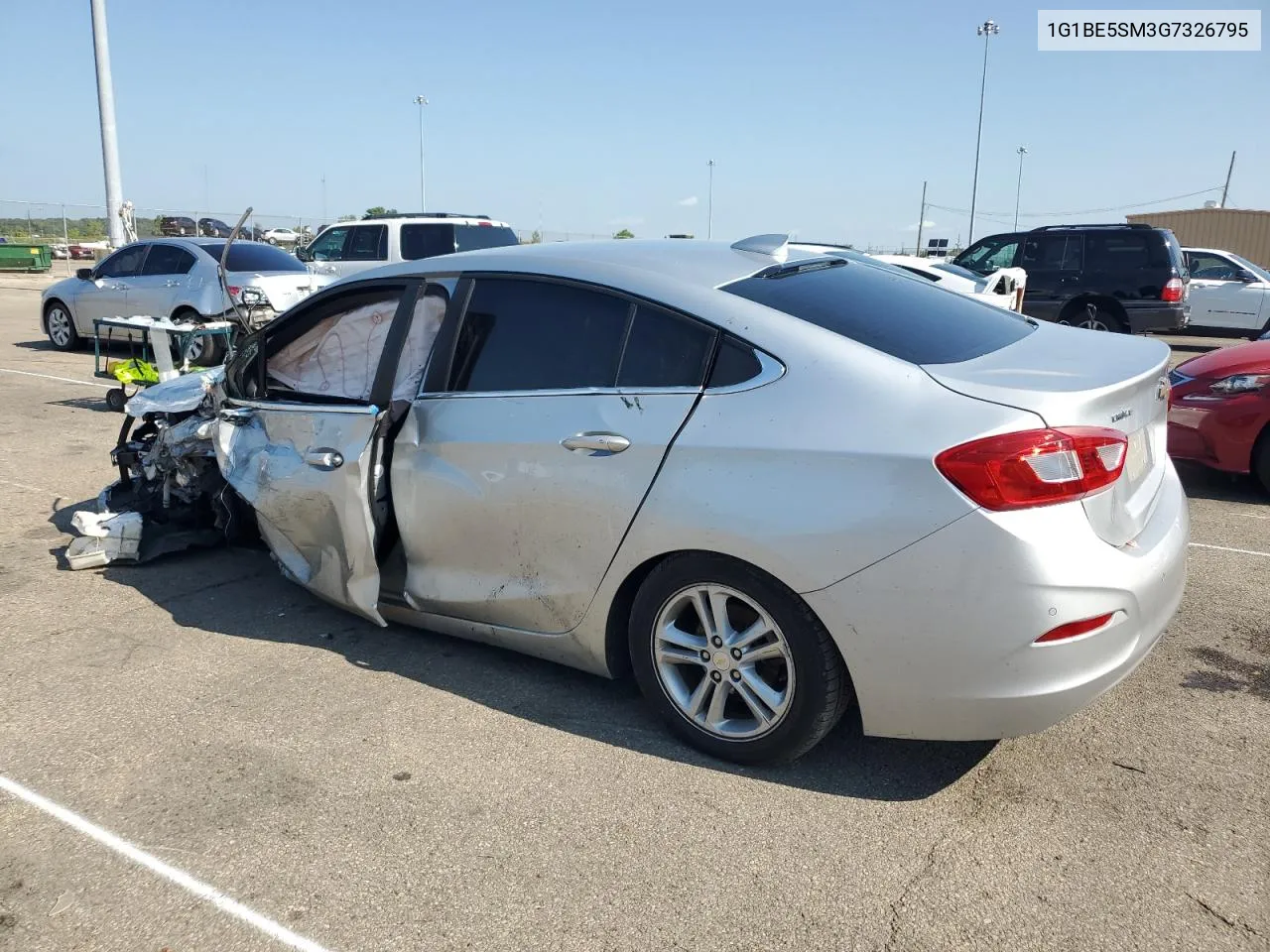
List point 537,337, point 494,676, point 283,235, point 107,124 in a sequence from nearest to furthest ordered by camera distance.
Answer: point 537,337, point 494,676, point 107,124, point 283,235

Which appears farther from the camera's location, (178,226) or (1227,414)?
(178,226)

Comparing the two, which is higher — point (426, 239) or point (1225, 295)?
point (426, 239)

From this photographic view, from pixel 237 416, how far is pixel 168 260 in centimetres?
996

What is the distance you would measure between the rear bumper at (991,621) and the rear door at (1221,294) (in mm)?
16691

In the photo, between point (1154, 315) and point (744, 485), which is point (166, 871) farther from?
point (1154, 315)

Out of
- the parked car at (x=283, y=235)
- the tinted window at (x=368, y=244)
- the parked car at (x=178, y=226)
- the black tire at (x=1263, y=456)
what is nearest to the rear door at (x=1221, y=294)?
the black tire at (x=1263, y=456)

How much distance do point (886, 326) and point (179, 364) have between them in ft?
25.7

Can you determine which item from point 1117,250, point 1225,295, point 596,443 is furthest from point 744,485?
point 1225,295

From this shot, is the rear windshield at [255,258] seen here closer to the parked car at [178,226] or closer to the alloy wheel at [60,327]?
the alloy wheel at [60,327]

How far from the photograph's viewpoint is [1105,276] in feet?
47.5

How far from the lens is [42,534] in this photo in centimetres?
582

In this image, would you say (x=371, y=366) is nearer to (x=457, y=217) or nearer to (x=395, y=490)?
(x=395, y=490)

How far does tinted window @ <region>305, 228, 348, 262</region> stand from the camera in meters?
15.5

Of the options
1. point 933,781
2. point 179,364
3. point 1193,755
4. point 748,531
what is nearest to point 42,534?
point 179,364
